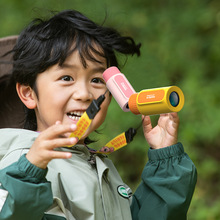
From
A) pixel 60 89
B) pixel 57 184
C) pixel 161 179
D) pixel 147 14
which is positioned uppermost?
pixel 60 89

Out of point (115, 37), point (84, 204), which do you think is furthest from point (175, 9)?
point (84, 204)

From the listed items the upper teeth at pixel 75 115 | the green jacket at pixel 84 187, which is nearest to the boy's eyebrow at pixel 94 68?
the upper teeth at pixel 75 115

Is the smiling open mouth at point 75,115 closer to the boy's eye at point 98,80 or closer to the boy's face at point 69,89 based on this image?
the boy's face at point 69,89

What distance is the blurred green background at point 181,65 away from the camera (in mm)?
3449

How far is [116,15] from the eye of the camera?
346 cm

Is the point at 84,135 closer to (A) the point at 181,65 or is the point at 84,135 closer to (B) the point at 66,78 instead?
(B) the point at 66,78

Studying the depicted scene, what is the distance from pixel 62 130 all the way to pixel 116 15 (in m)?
2.58

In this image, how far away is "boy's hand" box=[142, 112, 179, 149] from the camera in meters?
1.54

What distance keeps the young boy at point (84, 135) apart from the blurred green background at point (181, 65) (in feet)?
5.31

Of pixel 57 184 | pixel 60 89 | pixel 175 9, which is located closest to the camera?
pixel 57 184

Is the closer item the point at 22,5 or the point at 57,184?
the point at 57,184

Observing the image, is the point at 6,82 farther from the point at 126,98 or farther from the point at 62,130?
the point at 62,130

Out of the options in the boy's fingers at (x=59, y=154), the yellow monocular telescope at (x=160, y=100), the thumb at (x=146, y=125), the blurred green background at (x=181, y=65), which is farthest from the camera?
the blurred green background at (x=181, y=65)

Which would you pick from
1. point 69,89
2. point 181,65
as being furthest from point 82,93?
point 181,65
